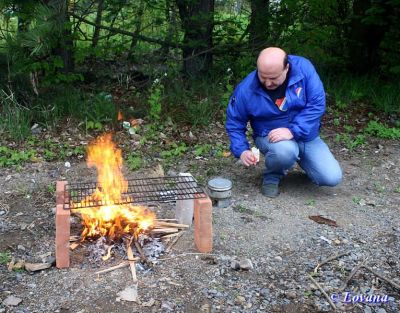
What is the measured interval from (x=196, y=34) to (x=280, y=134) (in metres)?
2.94

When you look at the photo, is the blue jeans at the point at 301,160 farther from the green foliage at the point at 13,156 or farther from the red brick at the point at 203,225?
the green foliage at the point at 13,156

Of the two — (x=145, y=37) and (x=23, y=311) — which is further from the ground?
(x=145, y=37)

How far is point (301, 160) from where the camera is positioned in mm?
4363

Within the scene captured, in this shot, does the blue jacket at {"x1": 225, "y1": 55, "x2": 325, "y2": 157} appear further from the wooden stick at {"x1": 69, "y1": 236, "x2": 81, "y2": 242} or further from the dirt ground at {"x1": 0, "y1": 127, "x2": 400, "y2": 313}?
the wooden stick at {"x1": 69, "y1": 236, "x2": 81, "y2": 242}

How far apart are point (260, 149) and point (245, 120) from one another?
0.32 meters

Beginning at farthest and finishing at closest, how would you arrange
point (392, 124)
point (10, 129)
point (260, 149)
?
1. point (392, 124)
2. point (10, 129)
3. point (260, 149)

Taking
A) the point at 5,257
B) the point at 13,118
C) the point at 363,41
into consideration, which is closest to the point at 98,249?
the point at 5,257

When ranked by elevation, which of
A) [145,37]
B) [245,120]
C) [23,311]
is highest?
[145,37]

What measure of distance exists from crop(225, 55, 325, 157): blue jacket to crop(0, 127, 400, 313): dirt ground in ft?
2.02

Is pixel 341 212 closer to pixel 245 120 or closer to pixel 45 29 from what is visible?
pixel 245 120

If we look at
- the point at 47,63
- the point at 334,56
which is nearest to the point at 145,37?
the point at 47,63

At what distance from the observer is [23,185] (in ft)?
14.6

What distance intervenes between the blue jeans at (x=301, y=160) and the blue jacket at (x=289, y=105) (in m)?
0.14

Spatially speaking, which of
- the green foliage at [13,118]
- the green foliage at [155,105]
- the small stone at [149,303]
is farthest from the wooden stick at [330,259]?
the green foliage at [13,118]
